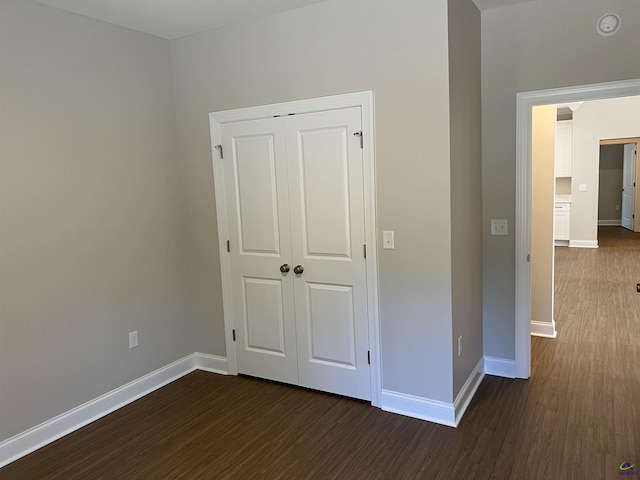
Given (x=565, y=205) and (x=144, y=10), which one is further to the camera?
(x=565, y=205)

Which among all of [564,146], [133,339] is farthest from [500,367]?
[564,146]

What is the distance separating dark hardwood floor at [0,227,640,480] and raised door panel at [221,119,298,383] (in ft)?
0.82

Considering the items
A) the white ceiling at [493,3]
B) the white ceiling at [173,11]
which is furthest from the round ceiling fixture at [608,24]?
the white ceiling at [173,11]

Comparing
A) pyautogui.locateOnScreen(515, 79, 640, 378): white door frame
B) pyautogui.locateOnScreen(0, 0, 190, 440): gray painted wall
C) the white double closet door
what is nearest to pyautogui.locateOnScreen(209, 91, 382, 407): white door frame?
the white double closet door

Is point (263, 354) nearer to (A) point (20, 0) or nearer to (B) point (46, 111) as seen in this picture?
(B) point (46, 111)

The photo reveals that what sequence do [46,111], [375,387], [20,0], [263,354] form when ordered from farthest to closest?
[263,354] → [375,387] → [46,111] → [20,0]

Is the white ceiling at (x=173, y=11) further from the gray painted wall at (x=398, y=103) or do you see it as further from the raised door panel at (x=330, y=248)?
the raised door panel at (x=330, y=248)

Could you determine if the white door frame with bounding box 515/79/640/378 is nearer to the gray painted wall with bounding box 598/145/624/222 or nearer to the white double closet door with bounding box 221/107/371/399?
the white double closet door with bounding box 221/107/371/399

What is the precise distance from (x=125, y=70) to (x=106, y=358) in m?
2.02

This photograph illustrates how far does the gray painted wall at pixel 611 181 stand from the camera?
11.9 metres

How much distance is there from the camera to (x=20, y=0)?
2590 millimetres

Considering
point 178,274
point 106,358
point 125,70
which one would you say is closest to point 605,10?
point 125,70

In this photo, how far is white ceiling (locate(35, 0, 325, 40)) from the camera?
9.10ft

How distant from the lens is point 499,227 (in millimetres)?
3355
